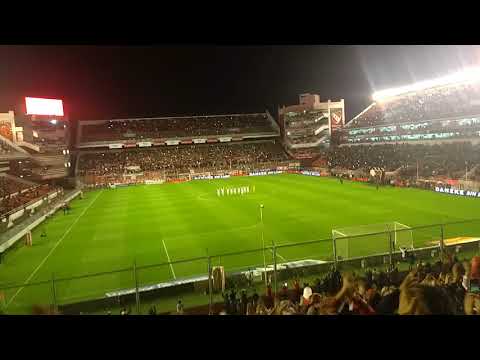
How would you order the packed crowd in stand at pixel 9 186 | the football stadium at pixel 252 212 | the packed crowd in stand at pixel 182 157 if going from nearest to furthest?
the football stadium at pixel 252 212
the packed crowd in stand at pixel 9 186
the packed crowd in stand at pixel 182 157

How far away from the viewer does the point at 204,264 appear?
11.2m

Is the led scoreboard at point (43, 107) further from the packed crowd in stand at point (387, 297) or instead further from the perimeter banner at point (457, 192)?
the packed crowd in stand at point (387, 297)

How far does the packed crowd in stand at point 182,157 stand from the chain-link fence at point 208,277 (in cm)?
3027

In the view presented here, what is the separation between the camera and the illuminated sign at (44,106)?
35125 millimetres

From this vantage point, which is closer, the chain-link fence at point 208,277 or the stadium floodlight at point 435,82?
the chain-link fence at point 208,277

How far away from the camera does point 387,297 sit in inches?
193

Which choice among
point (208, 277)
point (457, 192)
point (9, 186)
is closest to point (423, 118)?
point (457, 192)

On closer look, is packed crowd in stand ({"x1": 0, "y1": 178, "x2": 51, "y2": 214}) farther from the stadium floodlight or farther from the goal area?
the stadium floodlight

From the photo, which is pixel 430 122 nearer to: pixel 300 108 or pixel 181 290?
pixel 300 108

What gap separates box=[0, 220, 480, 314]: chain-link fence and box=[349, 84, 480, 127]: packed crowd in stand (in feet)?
72.6

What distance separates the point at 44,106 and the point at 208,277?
34.6 meters

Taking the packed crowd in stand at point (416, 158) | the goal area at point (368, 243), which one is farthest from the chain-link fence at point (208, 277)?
the packed crowd in stand at point (416, 158)

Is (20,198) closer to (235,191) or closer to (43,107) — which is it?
(235,191)
